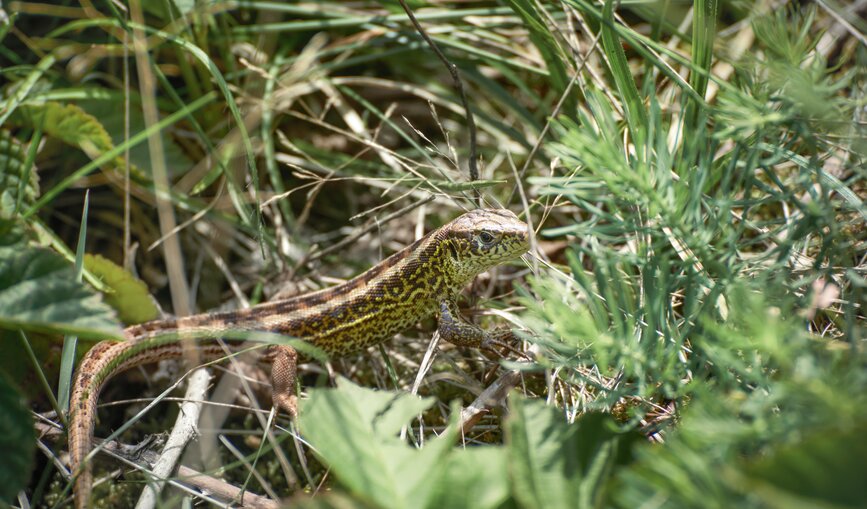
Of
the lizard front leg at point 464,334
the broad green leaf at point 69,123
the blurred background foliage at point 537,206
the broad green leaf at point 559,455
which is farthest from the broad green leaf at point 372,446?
the broad green leaf at point 69,123

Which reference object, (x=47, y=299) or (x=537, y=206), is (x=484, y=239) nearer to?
(x=537, y=206)

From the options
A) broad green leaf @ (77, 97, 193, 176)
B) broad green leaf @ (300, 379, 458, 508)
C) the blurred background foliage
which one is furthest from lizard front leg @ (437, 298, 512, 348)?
broad green leaf @ (77, 97, 193, 176)

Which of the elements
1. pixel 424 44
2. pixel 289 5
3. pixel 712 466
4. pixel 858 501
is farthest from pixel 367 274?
pixel 858 501

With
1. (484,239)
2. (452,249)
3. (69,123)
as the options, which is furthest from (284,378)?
(69,123)

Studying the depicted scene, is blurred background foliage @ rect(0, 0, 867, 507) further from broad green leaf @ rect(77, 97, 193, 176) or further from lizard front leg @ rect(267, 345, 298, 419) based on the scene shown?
lizard front leg @ rect(267, 345, 298, 419)

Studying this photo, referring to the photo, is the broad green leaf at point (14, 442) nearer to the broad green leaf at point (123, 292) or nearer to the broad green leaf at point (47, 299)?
the broad green leaf at point (47, 299)

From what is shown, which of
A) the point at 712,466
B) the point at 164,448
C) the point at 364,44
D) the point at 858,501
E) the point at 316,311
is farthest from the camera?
the point at 364,44

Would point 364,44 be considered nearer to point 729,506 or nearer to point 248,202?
point 248,202
